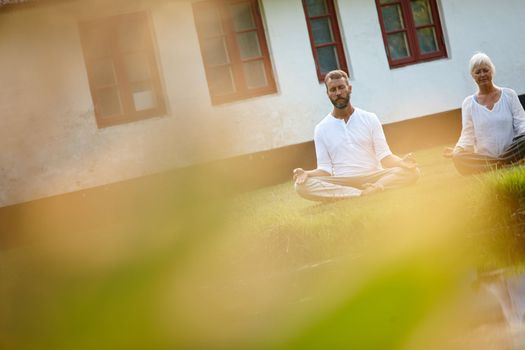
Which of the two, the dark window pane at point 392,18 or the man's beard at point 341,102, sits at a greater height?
the dark window pane at point 392,18

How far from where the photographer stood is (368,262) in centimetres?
538

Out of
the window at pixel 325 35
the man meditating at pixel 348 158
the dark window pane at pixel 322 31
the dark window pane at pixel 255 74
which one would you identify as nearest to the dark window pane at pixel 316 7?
the window at pixel 325 35

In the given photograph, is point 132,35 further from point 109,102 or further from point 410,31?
point 410,31

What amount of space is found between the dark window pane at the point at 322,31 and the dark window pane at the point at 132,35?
2.69 metres

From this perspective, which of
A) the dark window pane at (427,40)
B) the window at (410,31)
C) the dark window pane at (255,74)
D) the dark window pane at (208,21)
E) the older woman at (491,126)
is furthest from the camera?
the dark window pane at (427,40)

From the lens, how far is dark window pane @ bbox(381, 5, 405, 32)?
14.4 m

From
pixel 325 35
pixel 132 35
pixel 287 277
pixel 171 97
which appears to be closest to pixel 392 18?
pixel 325 35

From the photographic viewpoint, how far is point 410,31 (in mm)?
14461

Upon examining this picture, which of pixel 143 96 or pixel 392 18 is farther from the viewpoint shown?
pixel 392 18

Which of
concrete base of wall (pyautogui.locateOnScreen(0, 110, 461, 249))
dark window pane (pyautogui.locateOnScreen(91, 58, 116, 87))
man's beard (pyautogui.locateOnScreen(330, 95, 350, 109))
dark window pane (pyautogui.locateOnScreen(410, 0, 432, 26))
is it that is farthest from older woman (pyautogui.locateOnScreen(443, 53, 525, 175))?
dark window pane (pyautogui.locateOnScreen(410, 0, 432, 26))

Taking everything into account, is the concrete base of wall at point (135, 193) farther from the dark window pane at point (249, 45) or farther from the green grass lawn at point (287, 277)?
the green grass lawn at point (287, 277)

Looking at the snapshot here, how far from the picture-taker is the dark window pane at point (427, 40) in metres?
14.6

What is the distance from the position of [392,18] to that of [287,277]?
9.66 m

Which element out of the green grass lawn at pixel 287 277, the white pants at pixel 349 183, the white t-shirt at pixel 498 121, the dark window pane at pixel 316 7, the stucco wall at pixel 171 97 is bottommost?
the green grass lawn at pixel 287 277
